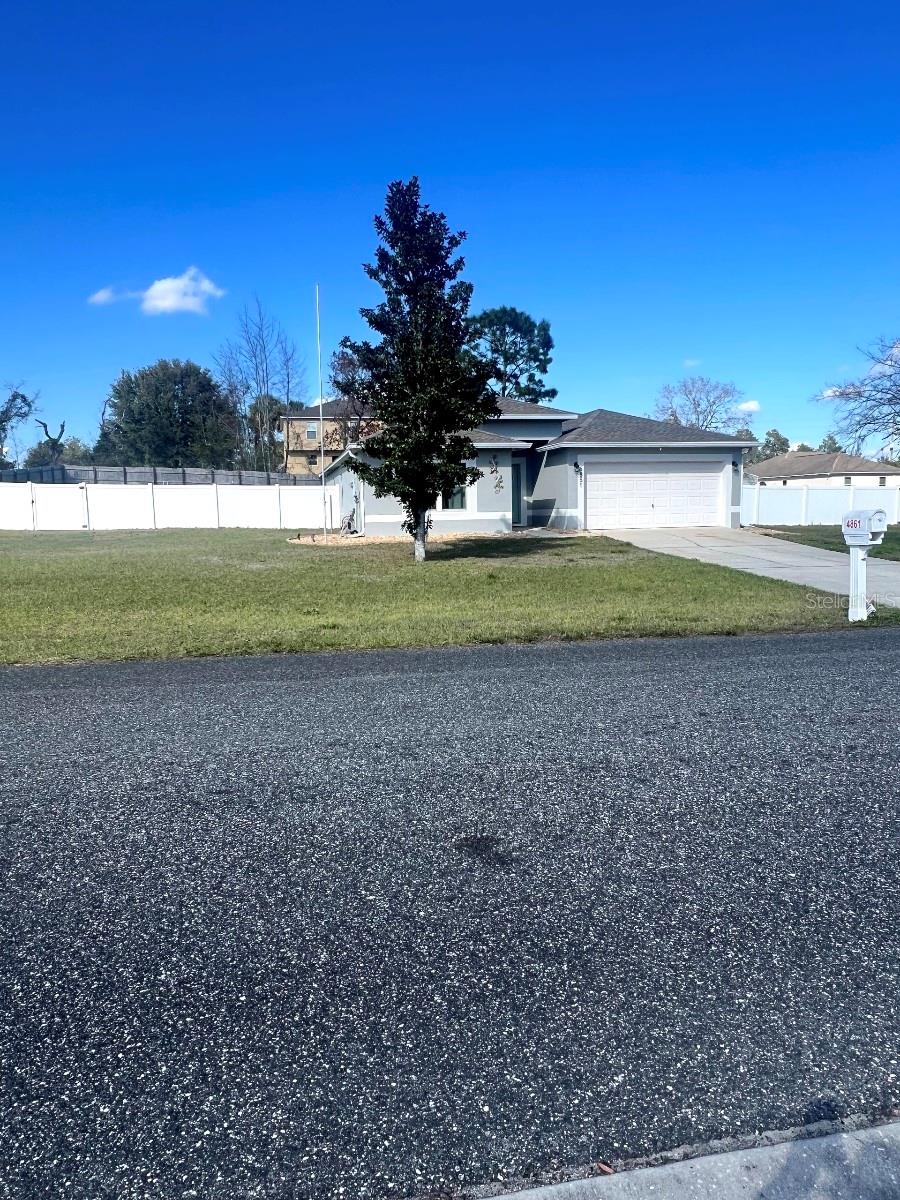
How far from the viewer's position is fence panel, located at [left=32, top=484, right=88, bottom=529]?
30125 mm

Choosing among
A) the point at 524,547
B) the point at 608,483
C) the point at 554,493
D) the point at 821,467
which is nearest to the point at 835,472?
the point at 821,467

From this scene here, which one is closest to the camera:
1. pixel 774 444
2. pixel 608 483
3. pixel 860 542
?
pixel 860 542

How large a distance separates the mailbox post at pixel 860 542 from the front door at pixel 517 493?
60.0 ft

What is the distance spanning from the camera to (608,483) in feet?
78.7

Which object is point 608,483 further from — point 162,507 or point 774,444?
point 774,444

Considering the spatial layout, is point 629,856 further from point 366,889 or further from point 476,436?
point 476,436

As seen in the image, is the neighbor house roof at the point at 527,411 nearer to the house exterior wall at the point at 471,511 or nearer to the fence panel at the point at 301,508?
the house exterior wall at the point at 471,511

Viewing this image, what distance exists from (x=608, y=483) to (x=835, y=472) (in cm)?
2819

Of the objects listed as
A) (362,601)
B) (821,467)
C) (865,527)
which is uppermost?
(821,467)

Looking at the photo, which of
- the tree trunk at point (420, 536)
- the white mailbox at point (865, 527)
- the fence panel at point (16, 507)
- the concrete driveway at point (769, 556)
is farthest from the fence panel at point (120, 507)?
the white mailbox at point (865, 527)

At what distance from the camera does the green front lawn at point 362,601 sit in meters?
8.29

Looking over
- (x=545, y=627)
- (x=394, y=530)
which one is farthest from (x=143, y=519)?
(x=545, y=627)

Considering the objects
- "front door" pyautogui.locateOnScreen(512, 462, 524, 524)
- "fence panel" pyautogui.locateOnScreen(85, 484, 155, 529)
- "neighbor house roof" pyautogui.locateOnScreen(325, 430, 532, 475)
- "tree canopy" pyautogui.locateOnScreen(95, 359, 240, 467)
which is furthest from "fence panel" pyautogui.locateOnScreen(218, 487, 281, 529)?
"tree canopy" pyautogui.locateOnScreen(95, 359, 240, 467)

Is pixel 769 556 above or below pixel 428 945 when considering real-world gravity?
above
